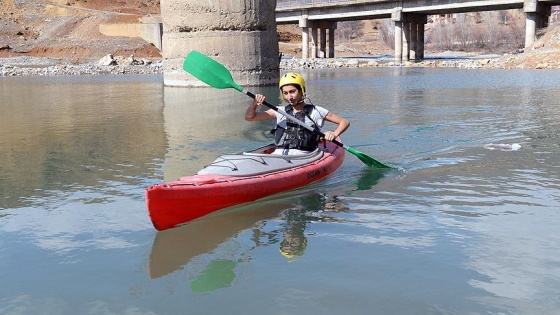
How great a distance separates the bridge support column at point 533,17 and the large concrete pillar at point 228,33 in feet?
67.6

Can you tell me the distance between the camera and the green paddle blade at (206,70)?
279 inches

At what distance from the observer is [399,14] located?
4097cm

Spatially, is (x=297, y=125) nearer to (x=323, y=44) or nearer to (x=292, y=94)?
(x=292, y=94)

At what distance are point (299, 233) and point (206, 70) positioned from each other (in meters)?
3.00

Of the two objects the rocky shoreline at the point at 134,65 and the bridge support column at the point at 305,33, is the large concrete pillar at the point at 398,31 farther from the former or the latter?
the bridge support column at the point at 305,33

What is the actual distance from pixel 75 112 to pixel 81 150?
17.1 feet

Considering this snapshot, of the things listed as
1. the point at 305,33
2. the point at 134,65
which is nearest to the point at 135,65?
the point at 134,65

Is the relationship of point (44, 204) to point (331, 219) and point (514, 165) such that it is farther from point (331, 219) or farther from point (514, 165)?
point (514, 165)

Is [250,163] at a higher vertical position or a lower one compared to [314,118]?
lower

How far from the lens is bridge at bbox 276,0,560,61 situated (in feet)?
117

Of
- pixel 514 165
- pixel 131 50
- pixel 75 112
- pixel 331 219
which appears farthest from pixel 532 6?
pixel 331 219

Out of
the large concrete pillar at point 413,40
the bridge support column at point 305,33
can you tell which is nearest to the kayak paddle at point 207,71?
the large concrete pillar at point 413,40

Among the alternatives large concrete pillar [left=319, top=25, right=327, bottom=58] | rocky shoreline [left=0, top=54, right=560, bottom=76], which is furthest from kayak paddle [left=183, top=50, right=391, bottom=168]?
large concrete pillar [left=319, top=25, right=327, bottom=58]

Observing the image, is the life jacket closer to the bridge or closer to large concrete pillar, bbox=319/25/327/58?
the bridge
